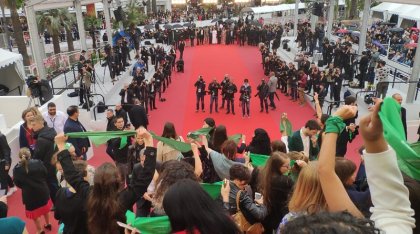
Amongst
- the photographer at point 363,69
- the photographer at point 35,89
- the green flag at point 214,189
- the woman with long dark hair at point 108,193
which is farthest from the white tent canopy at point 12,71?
the photographer at point 363,69

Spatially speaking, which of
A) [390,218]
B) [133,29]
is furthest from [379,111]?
[133,29]

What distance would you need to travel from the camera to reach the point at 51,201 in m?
6.04

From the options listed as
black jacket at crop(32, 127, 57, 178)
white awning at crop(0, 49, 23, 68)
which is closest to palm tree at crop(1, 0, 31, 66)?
white awning at crop(0, 49, 23, 68)

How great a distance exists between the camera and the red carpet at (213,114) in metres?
9.94

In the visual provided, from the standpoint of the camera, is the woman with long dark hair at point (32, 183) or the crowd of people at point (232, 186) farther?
the woman with long dark hair at point (32, 183)

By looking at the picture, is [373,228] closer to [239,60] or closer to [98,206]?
[98,206]

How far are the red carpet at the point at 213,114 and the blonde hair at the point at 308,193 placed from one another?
4956mm

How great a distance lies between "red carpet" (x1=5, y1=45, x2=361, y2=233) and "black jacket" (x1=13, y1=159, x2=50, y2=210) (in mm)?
886

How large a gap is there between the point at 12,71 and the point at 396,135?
1692 centimetres

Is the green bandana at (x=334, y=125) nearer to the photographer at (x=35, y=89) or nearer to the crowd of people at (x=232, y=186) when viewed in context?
the crowd of people at (x=232, y=186)

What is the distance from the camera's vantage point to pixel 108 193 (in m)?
2.94

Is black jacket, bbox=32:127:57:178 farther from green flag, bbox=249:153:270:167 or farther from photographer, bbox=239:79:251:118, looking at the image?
photographer, bbox=239:79:251:118

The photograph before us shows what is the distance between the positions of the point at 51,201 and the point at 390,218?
583 cm

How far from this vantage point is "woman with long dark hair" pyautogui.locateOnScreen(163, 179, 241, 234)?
2.06 m
